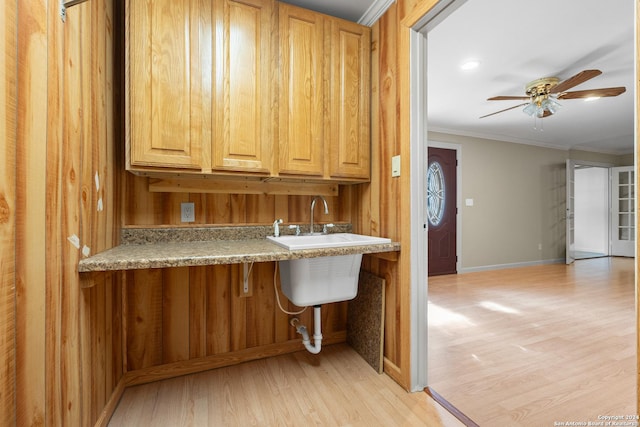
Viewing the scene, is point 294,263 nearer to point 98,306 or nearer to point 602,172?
point 98,306

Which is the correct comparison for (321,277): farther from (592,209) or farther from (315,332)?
(592,209)

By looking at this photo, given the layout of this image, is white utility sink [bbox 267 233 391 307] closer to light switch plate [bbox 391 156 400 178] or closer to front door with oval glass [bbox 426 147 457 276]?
light switch plate [bbox 391 156 400 178]

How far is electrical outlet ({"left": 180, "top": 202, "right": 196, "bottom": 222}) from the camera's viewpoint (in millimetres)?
1735

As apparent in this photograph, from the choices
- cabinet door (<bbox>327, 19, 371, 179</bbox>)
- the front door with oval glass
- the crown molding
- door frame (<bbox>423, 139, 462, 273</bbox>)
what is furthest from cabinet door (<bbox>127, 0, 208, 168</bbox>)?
door frame (<bbox>423, 139, 462, 273</bbox>)

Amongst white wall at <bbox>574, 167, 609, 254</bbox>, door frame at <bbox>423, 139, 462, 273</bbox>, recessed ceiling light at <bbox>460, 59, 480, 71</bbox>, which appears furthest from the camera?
white wall at <bbox>574, 167, 609, 254</bbox>

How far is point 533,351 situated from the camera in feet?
6.63

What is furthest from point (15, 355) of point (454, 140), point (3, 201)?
point (454, 140)

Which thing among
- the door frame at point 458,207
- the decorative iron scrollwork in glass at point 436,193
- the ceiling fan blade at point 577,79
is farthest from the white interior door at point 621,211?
the ceiling fan blade at point 577,79

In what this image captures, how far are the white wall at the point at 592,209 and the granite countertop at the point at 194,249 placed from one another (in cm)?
744

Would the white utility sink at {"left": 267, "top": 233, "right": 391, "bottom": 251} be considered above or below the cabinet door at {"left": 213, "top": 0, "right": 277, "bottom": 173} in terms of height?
below

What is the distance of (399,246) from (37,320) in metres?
1.50

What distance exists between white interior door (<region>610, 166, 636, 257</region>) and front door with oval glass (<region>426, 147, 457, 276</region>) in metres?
4.54

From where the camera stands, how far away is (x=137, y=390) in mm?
1588

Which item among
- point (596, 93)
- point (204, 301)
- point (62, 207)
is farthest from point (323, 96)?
point (596, 93)
